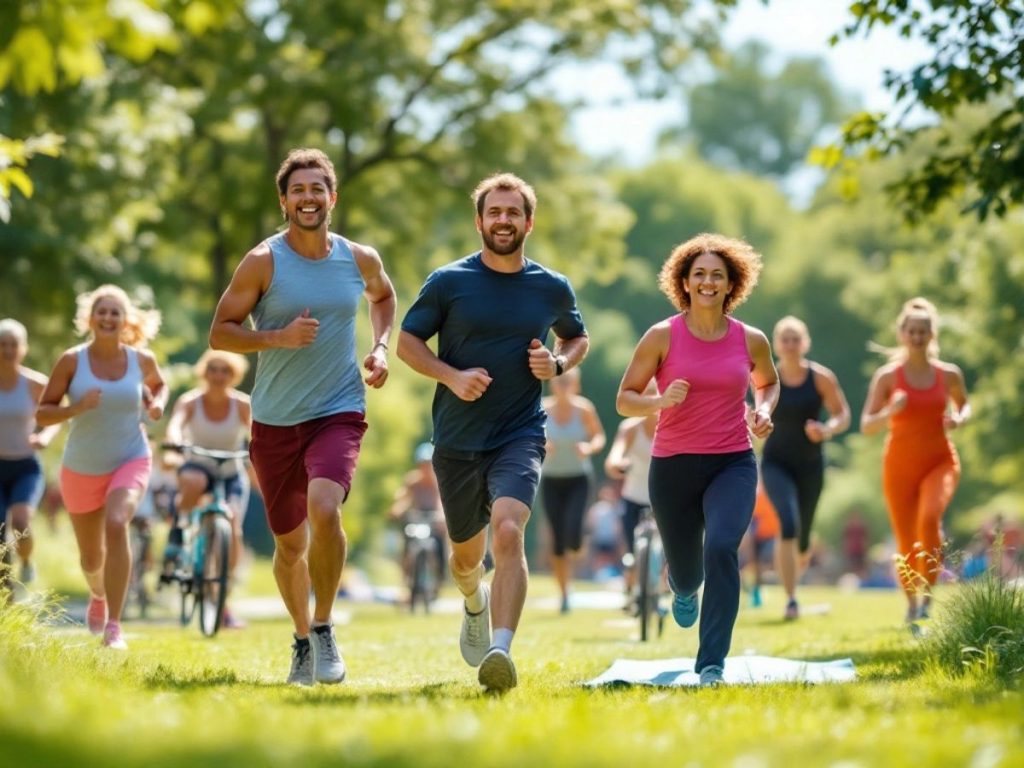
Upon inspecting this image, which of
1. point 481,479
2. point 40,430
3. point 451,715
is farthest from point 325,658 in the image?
point 40,430

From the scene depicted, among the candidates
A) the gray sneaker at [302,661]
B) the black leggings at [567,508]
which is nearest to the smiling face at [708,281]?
the gray sneaker at [302,661]

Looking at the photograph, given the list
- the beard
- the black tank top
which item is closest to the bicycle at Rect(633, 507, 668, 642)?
the black tank top

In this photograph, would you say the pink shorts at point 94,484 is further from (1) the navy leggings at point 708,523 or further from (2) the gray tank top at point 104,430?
(1) the navy leggings at point 708,523

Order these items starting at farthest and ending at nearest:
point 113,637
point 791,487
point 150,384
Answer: point 791,487
point 150,384
point 113,637

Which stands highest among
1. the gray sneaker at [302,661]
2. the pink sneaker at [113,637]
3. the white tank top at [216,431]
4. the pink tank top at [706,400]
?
the white tank top at [216,431]

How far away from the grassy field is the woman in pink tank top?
832mm

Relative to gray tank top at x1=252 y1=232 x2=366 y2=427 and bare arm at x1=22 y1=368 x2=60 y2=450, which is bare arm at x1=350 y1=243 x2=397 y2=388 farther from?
bare arm at x1=22 y1=368 x2=60 y2=450

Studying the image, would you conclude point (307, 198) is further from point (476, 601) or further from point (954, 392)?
point (954, 392)

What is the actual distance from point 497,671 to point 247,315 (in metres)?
2.20

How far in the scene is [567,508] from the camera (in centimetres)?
1855

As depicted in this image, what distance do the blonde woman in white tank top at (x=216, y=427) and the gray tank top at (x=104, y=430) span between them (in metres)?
2.58

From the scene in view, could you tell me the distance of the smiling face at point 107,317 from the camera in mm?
12383

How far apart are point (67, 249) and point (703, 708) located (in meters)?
17.5

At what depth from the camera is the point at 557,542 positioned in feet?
61.3
